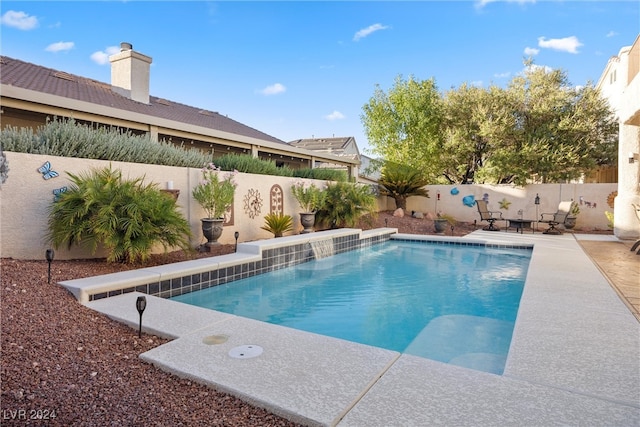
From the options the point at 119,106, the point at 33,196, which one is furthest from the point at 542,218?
the point at 33,196

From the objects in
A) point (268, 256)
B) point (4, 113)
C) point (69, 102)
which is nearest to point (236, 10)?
point (69, 102)

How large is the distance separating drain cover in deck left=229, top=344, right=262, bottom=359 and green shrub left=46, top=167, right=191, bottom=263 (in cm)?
315

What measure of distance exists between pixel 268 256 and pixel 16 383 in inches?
204

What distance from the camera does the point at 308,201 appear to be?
430 inches

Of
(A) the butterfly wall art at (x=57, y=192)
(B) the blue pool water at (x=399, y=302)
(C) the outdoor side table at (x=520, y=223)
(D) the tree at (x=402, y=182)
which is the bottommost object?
(B) the blue pool water at (x=399, y=302)

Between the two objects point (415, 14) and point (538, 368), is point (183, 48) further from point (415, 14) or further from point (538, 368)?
point (538, 368)

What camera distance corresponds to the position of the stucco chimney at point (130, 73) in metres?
13.5

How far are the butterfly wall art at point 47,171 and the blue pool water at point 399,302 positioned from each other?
268 centimetres

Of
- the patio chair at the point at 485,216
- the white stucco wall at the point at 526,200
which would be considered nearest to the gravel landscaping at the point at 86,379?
the patio chair at the point at 485,216

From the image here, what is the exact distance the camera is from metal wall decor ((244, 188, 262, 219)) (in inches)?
369

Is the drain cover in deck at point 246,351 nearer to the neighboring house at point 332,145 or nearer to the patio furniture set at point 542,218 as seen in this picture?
the patio furniture set at point 542,218

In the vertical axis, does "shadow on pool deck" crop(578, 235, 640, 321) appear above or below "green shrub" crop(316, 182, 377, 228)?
below

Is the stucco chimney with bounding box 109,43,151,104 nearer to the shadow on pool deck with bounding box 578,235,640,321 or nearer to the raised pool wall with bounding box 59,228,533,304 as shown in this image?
the raised pool wall with bounding box 59,228,533,304

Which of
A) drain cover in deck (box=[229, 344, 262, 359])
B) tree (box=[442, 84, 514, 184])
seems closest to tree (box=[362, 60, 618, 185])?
tree (box=[442, 84, 514, 184])
